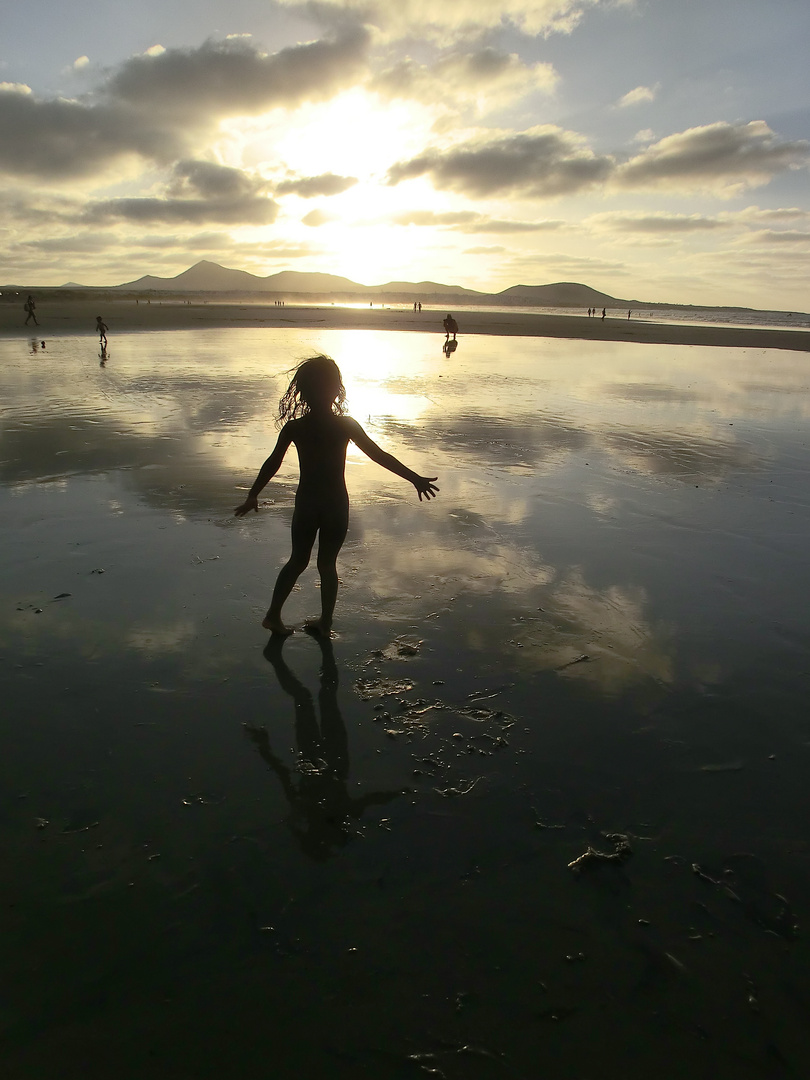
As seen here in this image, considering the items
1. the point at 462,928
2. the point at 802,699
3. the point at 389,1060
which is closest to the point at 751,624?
the point at 802,699

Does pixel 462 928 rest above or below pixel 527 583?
below

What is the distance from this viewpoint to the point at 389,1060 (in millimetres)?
2070

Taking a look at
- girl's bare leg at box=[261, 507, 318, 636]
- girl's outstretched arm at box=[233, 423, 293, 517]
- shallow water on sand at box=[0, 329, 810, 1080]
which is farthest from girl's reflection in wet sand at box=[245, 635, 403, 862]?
girl's outstretched arm at box=[233, 423, 293, 517]

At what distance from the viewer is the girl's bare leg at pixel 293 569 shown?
4.61 metres

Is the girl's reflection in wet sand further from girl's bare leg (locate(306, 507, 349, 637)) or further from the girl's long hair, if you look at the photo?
the girl's long hair

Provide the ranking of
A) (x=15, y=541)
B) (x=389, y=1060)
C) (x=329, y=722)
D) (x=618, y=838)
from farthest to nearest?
(x=15, y=541) < (x=329, y=722) < (x=618, y=838) < (x=389, y=1060)

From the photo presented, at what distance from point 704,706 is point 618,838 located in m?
1.41

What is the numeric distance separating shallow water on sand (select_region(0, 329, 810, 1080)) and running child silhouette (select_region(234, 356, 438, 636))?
0.42 metres

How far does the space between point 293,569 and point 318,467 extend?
804 mm

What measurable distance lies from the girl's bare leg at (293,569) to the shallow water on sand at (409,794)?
0.16 m

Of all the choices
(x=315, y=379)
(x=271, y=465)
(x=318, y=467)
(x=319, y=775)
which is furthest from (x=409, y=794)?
(x=315, y=379)

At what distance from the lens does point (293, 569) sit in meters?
4.68

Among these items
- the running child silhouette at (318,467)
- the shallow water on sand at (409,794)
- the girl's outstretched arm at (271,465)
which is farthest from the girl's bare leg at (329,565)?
the girl's outstretched arm at (271,465)

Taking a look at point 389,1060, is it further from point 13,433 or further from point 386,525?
point 13,433
